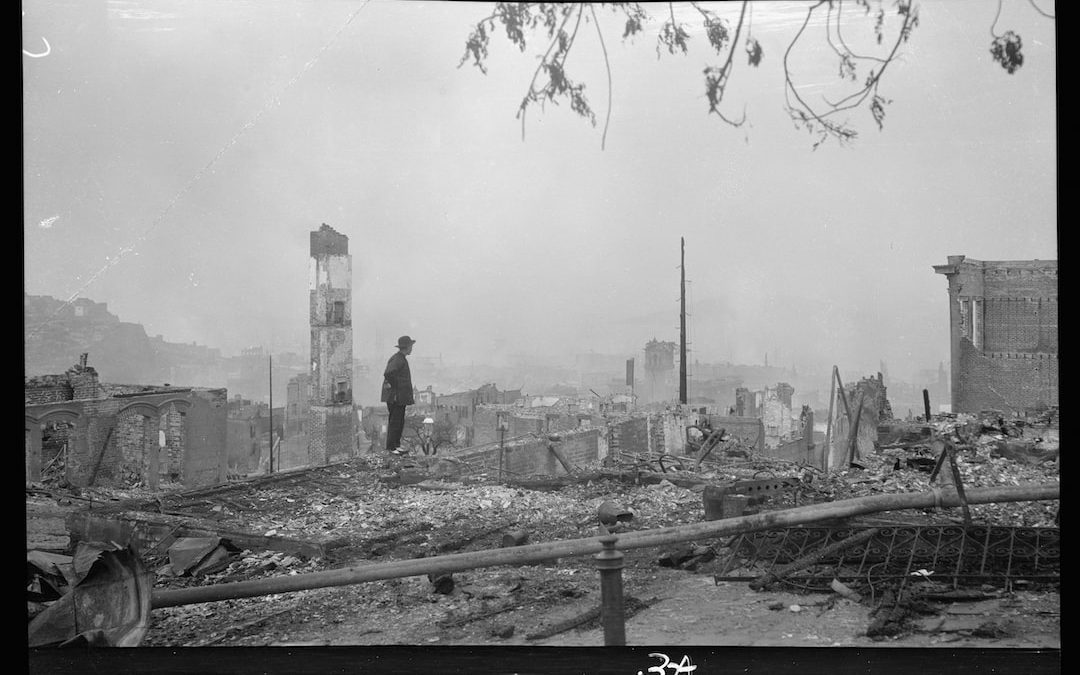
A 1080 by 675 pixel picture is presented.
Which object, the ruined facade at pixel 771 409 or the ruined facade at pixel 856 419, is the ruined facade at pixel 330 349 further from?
the ruined facade at pixel 856 419

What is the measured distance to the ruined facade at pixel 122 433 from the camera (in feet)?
13.7

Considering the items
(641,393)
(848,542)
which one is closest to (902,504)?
(848,542)

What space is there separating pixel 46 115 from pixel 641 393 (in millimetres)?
3688

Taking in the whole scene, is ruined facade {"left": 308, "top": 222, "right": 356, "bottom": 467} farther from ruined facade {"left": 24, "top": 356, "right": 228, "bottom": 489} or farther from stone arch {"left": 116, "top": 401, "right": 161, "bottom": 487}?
stone arch {"left": 116, "top": 401, "right": 161, "bottom": 487}

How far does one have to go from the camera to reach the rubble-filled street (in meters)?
3.29

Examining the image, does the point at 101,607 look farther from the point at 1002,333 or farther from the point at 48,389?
the point at 1002,333

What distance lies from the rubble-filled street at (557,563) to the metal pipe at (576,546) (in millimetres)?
191

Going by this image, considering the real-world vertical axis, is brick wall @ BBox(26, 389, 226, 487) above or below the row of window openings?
below

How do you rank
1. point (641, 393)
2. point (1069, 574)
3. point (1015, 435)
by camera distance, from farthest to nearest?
point (641, 393)
point (1015, 435)
point (1069, 574)

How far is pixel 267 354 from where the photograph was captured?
429cm

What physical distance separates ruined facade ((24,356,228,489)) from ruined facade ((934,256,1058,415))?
13.9 ft

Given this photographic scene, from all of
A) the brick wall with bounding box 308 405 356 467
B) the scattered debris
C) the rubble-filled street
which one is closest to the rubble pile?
the rubble-filled street

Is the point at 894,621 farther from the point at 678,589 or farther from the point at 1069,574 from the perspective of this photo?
the point at 1069,574

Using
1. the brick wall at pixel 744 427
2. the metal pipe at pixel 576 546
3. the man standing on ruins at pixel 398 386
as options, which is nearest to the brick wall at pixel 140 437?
the man standing on ruins at pixel 398 386
